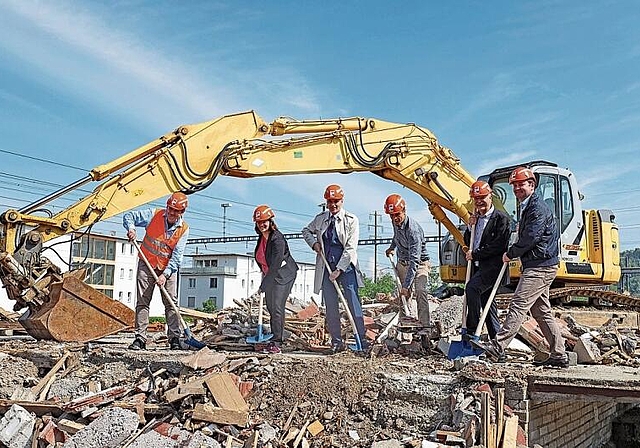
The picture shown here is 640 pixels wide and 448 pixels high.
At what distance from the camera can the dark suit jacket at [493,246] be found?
23.5 ft

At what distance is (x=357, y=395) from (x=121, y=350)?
3138 millimetres

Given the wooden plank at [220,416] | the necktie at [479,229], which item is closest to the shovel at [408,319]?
the necktie at [479,229]

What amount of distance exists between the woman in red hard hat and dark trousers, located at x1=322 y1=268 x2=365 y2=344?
0.55 m

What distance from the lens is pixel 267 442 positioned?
220 inches

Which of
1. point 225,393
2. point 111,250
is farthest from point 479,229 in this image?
point 111,250

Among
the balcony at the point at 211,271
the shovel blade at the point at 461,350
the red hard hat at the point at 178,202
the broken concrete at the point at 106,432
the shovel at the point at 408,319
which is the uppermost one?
the balcony at the point at 211,271

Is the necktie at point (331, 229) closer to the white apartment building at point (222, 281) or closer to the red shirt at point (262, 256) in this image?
the red shirt at point (262, 256)

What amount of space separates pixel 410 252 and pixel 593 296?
5.22 meters

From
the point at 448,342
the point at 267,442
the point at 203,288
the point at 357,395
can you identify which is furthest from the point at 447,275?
the point at 203,288

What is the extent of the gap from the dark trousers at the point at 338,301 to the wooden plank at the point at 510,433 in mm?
2910

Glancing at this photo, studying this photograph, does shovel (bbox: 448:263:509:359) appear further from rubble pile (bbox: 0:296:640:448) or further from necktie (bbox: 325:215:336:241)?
necktie (bbox: 325:215:336:241)

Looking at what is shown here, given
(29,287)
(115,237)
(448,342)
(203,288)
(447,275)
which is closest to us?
(448,342)

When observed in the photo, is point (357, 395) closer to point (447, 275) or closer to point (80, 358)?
point (80, 358)

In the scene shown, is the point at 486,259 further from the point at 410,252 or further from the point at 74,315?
the point at 74,315
